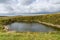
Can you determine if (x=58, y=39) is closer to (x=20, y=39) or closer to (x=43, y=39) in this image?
(x=43, y=39)

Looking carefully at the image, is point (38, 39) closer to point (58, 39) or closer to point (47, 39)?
point (47, 39)

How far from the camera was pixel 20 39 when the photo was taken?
25.6 metres

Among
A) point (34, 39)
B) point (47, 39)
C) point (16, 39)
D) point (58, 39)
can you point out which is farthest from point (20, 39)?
point (58, 39)

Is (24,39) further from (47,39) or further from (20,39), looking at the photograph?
(47,39)

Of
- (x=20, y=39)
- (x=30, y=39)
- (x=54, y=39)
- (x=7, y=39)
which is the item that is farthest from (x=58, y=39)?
(x=7, y=39)

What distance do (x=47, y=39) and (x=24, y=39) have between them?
378 cm

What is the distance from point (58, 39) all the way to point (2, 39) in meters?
9.28

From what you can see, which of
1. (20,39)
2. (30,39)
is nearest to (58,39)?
(30,39)

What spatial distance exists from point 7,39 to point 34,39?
442 centimetres

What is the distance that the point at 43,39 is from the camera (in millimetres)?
25219

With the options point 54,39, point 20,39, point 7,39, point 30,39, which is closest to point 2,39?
point 7,39

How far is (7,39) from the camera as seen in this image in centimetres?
2519

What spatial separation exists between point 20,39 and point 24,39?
2.29ft

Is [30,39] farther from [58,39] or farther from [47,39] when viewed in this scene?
[58,39]
